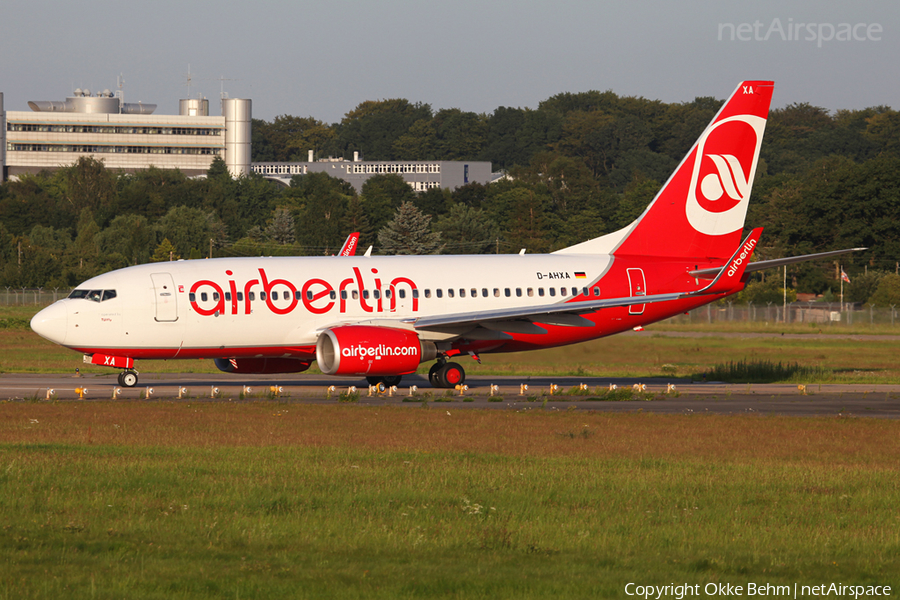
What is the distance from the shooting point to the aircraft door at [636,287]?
1444 inches

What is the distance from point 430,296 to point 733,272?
10284 mm

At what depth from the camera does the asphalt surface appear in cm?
2905

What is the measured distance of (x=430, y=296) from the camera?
115 feet

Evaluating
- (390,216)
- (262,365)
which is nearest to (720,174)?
(262,365)

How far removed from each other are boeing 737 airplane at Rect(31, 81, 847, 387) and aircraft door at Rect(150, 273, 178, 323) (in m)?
0.04

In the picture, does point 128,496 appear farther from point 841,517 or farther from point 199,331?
point 199,331

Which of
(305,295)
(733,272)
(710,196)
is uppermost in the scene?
(710,196)

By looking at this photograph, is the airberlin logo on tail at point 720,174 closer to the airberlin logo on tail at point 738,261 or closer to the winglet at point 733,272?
the winglet at point 733,272

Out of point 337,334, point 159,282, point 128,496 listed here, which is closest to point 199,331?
point 159,282

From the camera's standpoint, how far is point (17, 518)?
44.2 ft

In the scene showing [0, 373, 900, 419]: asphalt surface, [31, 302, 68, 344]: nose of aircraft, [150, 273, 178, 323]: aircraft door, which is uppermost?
[150, 273, 178, 323]: aircraft door

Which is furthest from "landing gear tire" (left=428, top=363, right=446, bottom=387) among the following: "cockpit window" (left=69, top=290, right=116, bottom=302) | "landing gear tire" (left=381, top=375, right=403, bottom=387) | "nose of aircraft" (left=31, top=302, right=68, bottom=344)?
"nose of aircraft" (left=31, top=302, right=68, bottom=344)

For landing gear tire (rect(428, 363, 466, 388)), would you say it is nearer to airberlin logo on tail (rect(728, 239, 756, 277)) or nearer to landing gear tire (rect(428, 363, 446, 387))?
landing gear tire (rect(428, 363, 446, 387))

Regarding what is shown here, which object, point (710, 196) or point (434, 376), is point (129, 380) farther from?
point (710, 196)
